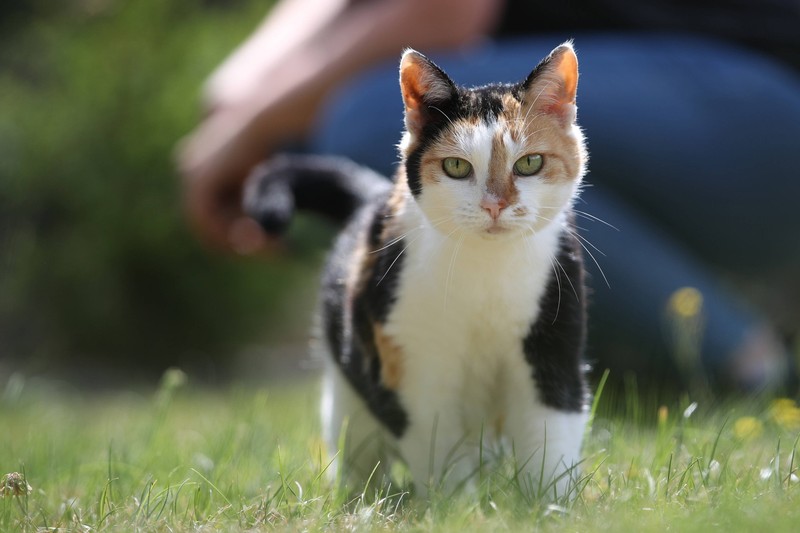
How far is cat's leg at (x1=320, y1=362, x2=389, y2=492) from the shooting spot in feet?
Answer: 6.90

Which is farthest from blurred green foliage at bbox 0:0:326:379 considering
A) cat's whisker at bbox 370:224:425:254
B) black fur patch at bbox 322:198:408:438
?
cat's whisker at bbox 370:224:425:254

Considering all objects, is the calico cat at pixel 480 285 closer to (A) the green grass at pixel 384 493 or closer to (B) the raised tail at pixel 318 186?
(A) the green grass at pixel 384 493

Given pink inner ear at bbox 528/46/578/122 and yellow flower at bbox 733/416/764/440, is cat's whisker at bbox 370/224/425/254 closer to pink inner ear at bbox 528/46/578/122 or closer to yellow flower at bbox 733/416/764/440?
pink inner ear at bbox 528/46/578/122

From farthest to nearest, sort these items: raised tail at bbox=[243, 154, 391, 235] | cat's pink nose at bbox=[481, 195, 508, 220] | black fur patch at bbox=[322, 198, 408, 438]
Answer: raised tail at bbox=[243, 154, 391, 235]
black fur patch at bbox=[322, 198, 408, 438]
cat's pink nose at bbox=[481, 195, 508, 220]

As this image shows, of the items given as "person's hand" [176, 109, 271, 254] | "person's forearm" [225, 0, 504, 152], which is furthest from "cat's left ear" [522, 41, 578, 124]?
"person's hand" [176, 109, 271, 254]

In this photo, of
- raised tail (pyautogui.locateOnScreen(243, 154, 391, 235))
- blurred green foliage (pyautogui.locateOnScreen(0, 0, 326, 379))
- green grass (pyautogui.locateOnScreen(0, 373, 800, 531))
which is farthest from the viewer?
blurred green foliage (pyautogui.locateOnScreen(0, 0, 326, 379))

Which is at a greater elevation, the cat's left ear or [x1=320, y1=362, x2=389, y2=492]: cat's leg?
the cat's left ear

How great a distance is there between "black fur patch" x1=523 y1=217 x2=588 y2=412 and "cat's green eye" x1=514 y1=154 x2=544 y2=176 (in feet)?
0.67

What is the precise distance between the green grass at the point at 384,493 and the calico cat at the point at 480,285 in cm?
12

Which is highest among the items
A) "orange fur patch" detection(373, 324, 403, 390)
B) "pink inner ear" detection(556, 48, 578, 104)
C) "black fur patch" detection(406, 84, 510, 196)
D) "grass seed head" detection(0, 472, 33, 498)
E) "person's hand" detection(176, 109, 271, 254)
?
"pink inner ear" detection(556, 48, 578, 104)

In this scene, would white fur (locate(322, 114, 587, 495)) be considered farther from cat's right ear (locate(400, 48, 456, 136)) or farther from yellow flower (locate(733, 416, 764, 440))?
yellow flower (locate(733, 416, 764, 440))

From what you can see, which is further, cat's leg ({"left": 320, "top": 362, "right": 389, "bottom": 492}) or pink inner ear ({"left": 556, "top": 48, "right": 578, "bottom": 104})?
cat's leg ({"left": 320, "top": 362, "right": 389, "bottom": 492})

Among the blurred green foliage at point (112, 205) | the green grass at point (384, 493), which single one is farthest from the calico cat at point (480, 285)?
the blurred green foliage at point (112, 205)

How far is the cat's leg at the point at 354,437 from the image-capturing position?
2104mm
